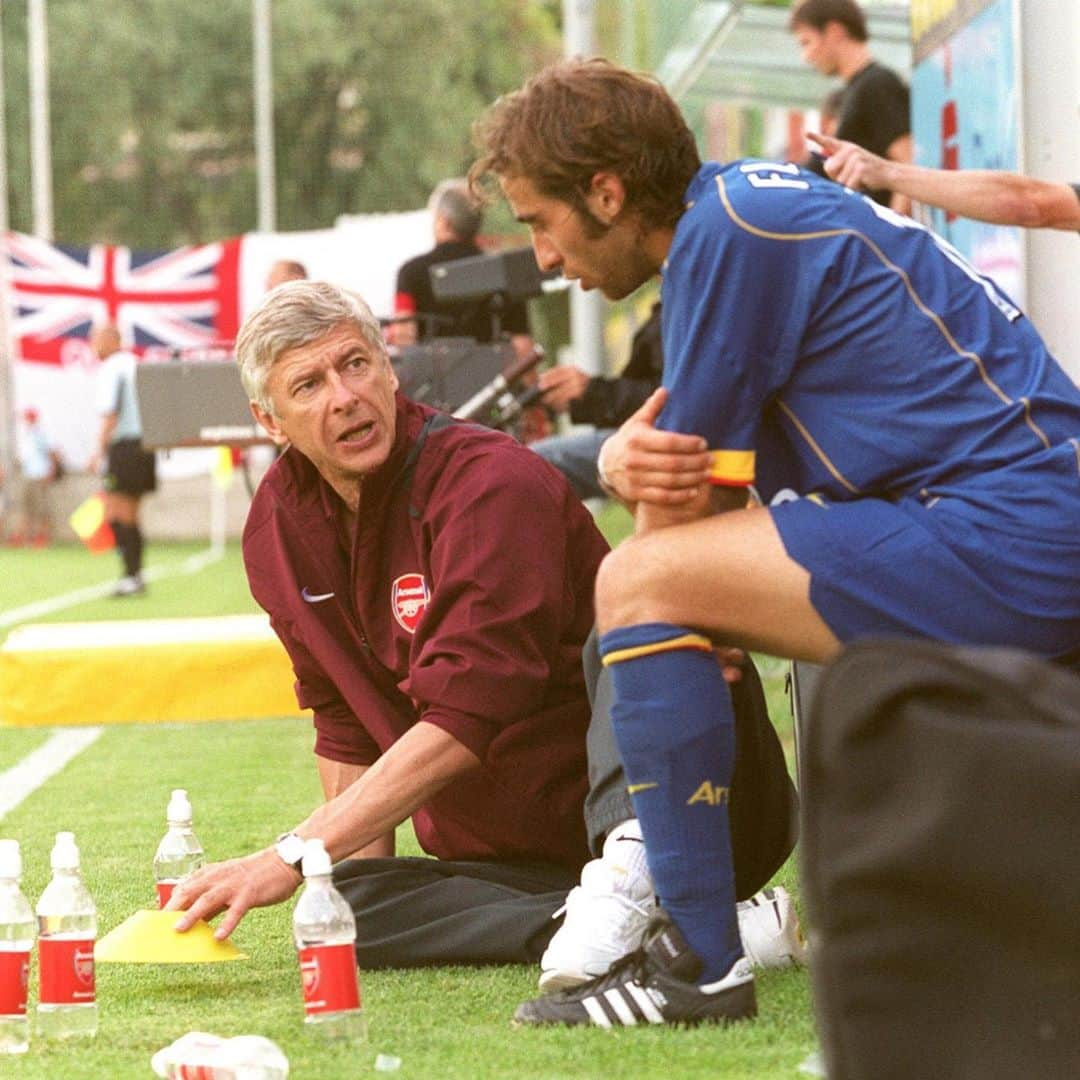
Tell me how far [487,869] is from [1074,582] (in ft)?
4.61

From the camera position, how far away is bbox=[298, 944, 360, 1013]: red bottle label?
3.25 metres

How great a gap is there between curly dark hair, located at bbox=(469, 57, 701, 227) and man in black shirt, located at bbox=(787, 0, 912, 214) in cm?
499

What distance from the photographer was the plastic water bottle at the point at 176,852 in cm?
415

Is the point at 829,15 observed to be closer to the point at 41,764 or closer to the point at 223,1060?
the point at 41,764

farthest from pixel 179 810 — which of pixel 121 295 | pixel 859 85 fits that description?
pixel 121 295

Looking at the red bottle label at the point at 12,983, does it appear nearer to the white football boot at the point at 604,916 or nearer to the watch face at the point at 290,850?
the watch face at the point at 290,850

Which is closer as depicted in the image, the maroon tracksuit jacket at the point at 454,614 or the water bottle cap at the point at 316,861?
the water bottle cap at the point at 316,861

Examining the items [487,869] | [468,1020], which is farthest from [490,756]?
[468,1020]

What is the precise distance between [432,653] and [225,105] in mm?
38826

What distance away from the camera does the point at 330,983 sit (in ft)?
10.7

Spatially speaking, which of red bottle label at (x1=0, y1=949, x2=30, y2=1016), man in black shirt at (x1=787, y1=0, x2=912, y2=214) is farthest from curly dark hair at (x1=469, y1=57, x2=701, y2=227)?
man in black shirt at (x1=787, y1=0, x2=912, y2=214)

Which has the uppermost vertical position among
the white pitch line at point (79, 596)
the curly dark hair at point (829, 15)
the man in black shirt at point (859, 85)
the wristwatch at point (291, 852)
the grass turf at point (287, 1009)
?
the curly dark hair at point (829, 15)

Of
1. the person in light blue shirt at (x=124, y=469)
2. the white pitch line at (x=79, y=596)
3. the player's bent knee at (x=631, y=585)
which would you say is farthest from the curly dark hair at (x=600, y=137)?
the person in light blue shirt at (x=124, y=469)

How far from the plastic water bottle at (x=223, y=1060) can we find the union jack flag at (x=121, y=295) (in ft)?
78.8
